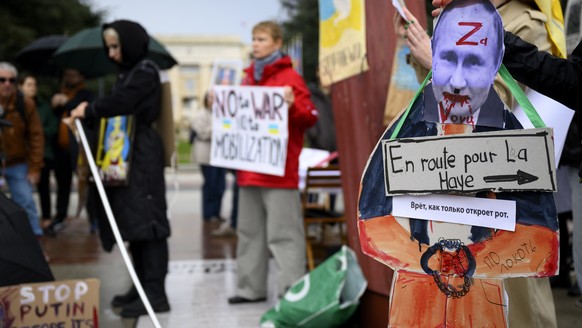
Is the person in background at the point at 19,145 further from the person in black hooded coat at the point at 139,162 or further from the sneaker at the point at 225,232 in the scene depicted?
the person in black hooded coat at the point at 139,162

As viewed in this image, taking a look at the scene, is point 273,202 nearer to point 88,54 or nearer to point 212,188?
point 212,188

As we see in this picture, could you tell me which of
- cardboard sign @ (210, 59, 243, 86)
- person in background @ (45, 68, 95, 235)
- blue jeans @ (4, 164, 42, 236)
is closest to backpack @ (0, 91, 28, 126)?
blue jeans @ (4, 164, 42, 236)

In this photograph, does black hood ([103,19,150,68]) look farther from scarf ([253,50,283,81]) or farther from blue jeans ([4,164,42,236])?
blue jeans ([4,164,42,236])

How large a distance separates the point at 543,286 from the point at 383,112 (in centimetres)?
141

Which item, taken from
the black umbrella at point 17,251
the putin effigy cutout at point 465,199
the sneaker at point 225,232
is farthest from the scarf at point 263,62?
the sneaker at point 225,232

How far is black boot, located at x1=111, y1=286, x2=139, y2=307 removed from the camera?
5.30 metres

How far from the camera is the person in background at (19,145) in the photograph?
7242 millimetres

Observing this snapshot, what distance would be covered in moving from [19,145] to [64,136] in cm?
183

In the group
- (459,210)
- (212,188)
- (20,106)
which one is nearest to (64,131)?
(20,106)

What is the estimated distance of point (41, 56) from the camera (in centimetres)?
1064

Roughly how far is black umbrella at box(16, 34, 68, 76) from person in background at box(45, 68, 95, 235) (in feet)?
4.63

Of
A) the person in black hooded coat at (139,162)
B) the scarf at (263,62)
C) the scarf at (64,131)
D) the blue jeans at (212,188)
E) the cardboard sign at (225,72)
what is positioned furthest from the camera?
the blue jeans at (212,188)

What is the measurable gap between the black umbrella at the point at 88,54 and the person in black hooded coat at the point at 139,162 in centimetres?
408

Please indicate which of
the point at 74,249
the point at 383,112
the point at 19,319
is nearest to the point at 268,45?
the point at 383,112
